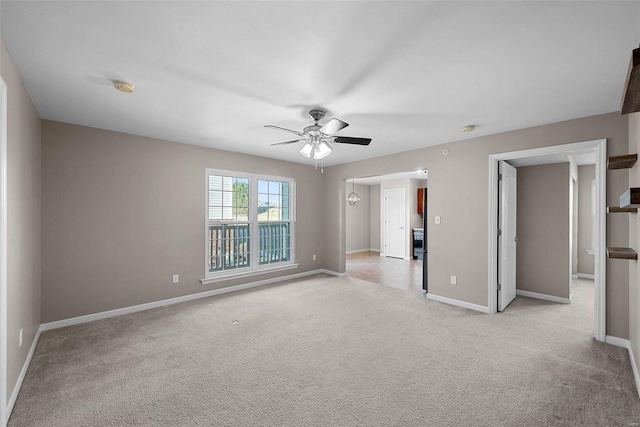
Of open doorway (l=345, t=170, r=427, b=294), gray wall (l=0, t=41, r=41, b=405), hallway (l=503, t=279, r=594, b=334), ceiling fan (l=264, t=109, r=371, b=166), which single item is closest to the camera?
gray wall (l=0, t=41, r=41, b=405)

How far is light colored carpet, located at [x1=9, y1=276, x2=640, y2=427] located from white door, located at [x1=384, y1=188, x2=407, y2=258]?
4.93m

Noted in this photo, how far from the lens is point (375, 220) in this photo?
10273 mm

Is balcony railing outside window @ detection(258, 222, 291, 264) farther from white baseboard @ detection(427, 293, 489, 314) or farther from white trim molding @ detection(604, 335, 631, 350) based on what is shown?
white trim molding @ detection(604, 335, 631, 350)

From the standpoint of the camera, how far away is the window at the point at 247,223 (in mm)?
4977

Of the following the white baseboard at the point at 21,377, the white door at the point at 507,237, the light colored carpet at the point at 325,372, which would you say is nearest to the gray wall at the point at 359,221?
the white door at the point at 507,237

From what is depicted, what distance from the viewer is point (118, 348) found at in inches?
116

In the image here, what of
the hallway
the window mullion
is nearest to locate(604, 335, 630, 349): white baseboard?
the hallway

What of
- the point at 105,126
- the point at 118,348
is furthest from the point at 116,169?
the point at 118,348

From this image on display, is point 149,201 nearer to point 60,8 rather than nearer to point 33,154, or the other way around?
point 33,154

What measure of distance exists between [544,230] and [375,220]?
581 cm

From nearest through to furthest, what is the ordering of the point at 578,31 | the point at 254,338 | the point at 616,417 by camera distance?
the point at 578,31 → the point at 616,417 → the point at 254,338

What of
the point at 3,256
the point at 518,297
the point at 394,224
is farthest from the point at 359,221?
the point at 3,256

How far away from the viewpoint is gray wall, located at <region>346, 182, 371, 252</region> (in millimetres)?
9875

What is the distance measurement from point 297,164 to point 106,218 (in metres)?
3.51
